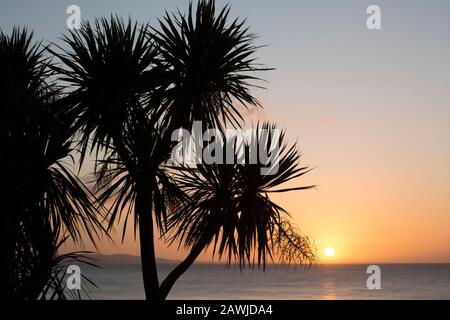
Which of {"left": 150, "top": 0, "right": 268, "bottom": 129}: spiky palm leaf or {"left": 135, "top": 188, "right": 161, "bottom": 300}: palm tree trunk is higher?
{"left": 150, "top": 0, "right": 268, "bottom": 129}: spiky palm leaf

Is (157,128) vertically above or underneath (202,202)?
above

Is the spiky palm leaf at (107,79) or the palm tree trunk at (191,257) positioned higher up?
the spiky palm leaf at (107,79)

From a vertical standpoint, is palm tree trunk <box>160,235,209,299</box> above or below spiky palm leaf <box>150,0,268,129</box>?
below

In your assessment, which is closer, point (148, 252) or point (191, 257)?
point (148, 252)

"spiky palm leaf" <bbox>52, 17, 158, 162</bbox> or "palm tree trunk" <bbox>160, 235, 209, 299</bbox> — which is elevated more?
"spiky palm leaf" <bbox>52, 17, 158, 162</bbox>

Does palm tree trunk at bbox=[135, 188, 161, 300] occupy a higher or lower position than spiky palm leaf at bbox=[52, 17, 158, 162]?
lower

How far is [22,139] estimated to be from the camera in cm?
819

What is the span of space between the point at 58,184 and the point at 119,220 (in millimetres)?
→ 1230

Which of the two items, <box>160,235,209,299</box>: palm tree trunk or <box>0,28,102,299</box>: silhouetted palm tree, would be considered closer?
<box>0,28,102,299</box>: silhouetted palm tree

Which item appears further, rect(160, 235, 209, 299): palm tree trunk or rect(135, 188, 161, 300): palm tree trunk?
rect(160, 235, 209, 299): palm tree trunk
